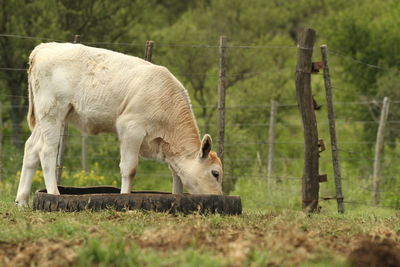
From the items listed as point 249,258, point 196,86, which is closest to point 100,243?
point 249,258

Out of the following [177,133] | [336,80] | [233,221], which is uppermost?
[336,80]

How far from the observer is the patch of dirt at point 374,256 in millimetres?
5648

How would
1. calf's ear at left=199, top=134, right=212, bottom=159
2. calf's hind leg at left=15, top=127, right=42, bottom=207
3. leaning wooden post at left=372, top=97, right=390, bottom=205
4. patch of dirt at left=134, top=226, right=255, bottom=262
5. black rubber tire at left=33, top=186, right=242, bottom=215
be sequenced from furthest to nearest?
leaning wooden post at left=372, top=97, right=390, bottom=205, calf's hind leg at left=15, top=127, right=42, bottom=207, calf's ear at left=199, top=134, right=212, bottom=159, black rubber tire at left=33, top=186, right=242, bottom=215, patch of dirt at left=134, top=226, right=255, bottom=262

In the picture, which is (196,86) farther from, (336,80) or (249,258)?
(249,258)

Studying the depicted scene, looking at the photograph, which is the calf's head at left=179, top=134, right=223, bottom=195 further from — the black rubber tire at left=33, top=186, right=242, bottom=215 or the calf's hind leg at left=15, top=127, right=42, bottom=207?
the calf's hind leg at left=15, top=127, right=42, bottom=207

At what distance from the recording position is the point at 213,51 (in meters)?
26.9

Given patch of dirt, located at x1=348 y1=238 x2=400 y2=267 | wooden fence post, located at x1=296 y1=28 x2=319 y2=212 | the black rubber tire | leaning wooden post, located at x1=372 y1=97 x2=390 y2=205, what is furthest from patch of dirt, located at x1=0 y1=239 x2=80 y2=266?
leaning wooden post, located at x1=372 y1=97 x2=390 y2=205

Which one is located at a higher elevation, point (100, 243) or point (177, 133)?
point (177, 133)

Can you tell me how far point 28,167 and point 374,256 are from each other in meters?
5.82

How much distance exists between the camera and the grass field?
217 inches

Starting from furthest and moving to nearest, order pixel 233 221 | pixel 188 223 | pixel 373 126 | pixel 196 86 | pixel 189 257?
pixel 196 86, pixel 373 126, pixel 233 221, pixel 188 223, pixel 189 257

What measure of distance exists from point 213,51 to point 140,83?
1729 cm

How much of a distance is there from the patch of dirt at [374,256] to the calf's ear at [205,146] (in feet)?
12.4

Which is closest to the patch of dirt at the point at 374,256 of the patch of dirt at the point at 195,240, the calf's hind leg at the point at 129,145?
the patch of dirt at the point at 195,240
